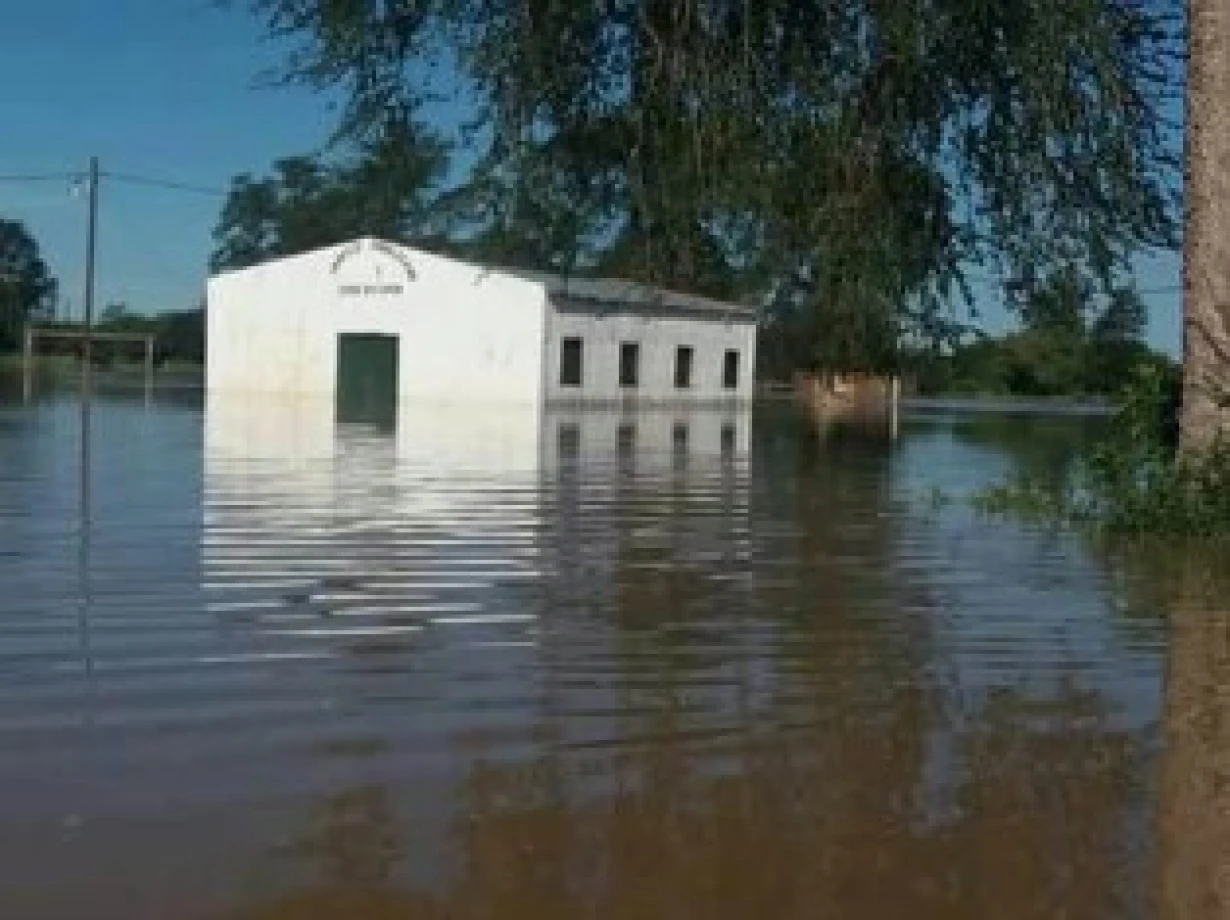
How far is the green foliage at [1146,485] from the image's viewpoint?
1471cm

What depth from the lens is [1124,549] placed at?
14.5 metres

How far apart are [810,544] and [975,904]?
9687 mm

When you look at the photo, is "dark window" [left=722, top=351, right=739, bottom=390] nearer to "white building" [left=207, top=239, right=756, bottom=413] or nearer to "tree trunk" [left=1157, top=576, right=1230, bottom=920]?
"white building" [left=207, top=239, right=756, bottom=413]

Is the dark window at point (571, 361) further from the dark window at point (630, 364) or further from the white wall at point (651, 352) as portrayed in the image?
the dark window at point (630, 364)

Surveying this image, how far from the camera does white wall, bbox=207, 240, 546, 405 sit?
56562mm

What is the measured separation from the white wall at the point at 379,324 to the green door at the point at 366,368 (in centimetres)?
31

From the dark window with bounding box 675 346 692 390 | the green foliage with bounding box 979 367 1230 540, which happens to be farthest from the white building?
the green foliage with bounding box 979 367 1230 540

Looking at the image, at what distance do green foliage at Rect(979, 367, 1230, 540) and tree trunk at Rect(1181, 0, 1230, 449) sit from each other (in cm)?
38

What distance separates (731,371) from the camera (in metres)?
68.8

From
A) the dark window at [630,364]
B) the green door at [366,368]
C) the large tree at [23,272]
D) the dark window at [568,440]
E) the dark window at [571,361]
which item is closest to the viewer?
the dark window at [568,440]

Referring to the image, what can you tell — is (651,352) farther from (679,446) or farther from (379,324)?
(679,446)

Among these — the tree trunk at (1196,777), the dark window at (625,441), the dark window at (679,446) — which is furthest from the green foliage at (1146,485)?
the dark window at (625,441)

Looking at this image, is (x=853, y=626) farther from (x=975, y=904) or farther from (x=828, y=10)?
(x=828, y=10)

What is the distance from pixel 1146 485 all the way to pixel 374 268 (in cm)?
4544
